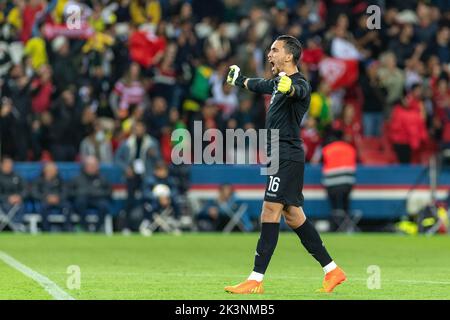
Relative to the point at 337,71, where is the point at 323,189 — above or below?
below

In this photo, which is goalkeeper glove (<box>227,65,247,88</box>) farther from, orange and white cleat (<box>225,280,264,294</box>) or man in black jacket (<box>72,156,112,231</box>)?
man in black jacket (<box>72,156,112,231</box>)

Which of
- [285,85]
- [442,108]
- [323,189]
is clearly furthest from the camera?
[442,108]

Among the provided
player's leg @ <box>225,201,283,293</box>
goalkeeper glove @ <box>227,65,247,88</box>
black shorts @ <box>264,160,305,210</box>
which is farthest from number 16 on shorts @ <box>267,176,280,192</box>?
goalkeeper glove @ <box>227,65,247,88</box>

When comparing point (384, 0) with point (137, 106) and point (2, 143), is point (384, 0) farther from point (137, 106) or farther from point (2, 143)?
point (2, 143)

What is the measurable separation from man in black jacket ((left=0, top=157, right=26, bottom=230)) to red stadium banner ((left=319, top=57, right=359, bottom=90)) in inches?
291

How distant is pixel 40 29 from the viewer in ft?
88.3

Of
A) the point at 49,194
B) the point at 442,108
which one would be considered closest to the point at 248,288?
the point at 49,194

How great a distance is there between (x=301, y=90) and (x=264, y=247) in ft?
5.06

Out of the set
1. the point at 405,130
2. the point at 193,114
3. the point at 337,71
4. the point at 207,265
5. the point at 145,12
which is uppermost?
the point at 145,12

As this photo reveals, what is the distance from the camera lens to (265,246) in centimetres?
1212

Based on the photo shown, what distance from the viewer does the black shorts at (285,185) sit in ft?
39.7

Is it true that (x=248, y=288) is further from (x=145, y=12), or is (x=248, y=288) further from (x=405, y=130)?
(x=145, y=12)

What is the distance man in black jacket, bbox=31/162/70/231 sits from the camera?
82.5ft

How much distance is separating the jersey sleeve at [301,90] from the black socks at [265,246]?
4.15 ft
